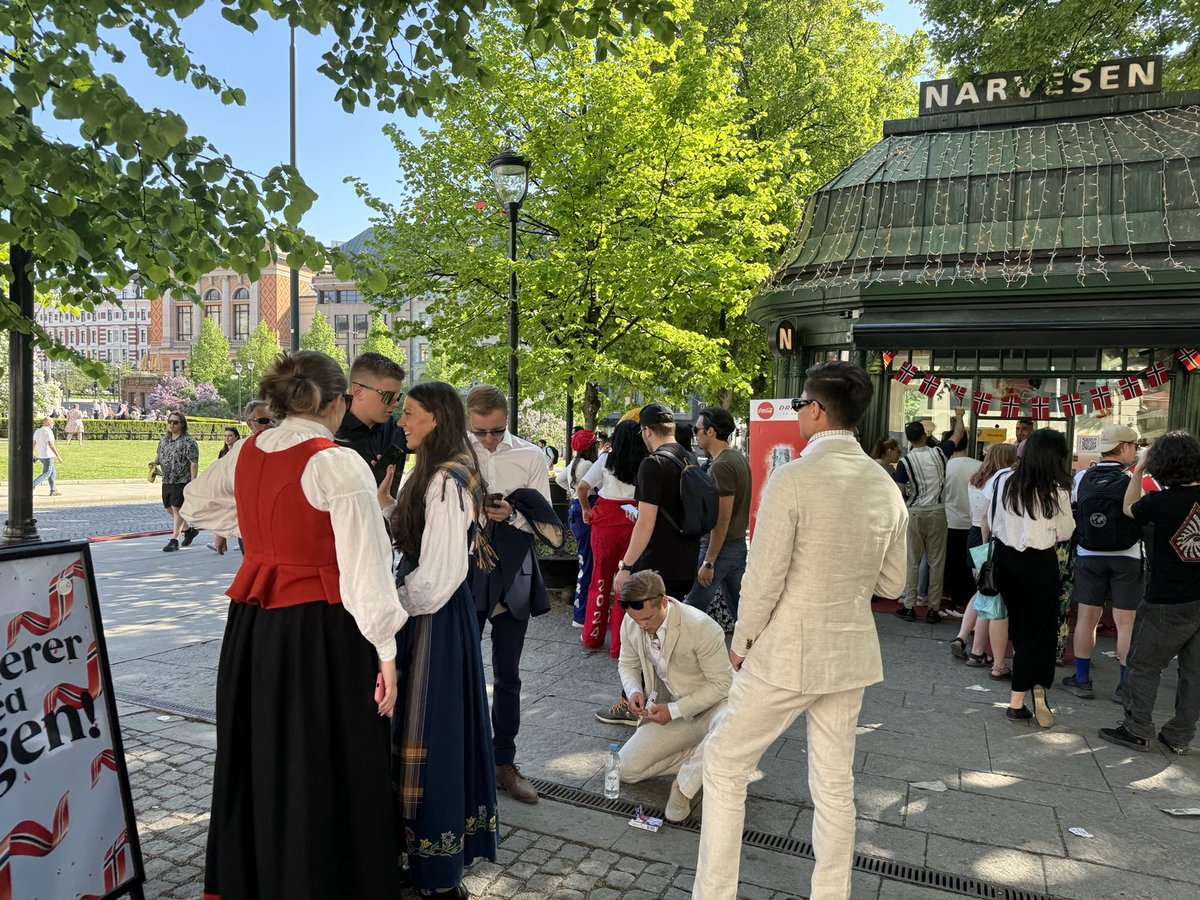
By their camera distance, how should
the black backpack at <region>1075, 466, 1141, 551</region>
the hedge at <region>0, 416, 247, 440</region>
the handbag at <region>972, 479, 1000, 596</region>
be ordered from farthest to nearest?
the hedge at <region>0, 416, 247, 440</region> → the black backpack at <region>1075, 466, 1141, 551</region> → the handbag at <region>972, 479, 1000, 596</region>

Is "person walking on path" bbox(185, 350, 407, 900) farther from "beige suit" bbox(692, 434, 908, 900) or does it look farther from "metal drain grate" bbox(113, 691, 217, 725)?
"metal drain grate" bbox(113, 691, 217, 725)

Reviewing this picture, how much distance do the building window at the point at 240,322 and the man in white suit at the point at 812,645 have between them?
4076 inches

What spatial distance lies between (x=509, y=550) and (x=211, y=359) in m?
84.2

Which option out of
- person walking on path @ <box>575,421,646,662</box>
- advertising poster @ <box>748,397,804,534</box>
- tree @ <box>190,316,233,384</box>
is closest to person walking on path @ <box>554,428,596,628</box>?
person walking on path @ <box>575,421,646,662</box>

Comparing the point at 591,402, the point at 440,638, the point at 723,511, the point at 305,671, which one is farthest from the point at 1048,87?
the point at 305,671

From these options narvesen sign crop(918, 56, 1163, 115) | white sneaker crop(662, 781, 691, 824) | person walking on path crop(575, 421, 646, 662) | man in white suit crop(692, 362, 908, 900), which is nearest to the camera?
man in white suit crop(692, 362, 908, 900)

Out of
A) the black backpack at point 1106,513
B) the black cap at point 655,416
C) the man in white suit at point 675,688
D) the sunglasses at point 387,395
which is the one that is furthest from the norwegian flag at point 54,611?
the black backpack at point 1106,513

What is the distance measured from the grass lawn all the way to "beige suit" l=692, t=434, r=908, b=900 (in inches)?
834

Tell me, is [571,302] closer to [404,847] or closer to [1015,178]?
[1015,178]

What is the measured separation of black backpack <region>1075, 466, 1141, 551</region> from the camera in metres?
5.82

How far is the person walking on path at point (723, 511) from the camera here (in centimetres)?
627

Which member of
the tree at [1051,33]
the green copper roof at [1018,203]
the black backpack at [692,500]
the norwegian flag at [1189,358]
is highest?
the tree at [1051,33]

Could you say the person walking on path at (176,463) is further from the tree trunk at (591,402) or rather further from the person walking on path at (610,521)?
the person walking on path at (610,521)

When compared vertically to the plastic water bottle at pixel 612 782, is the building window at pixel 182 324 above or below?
above
